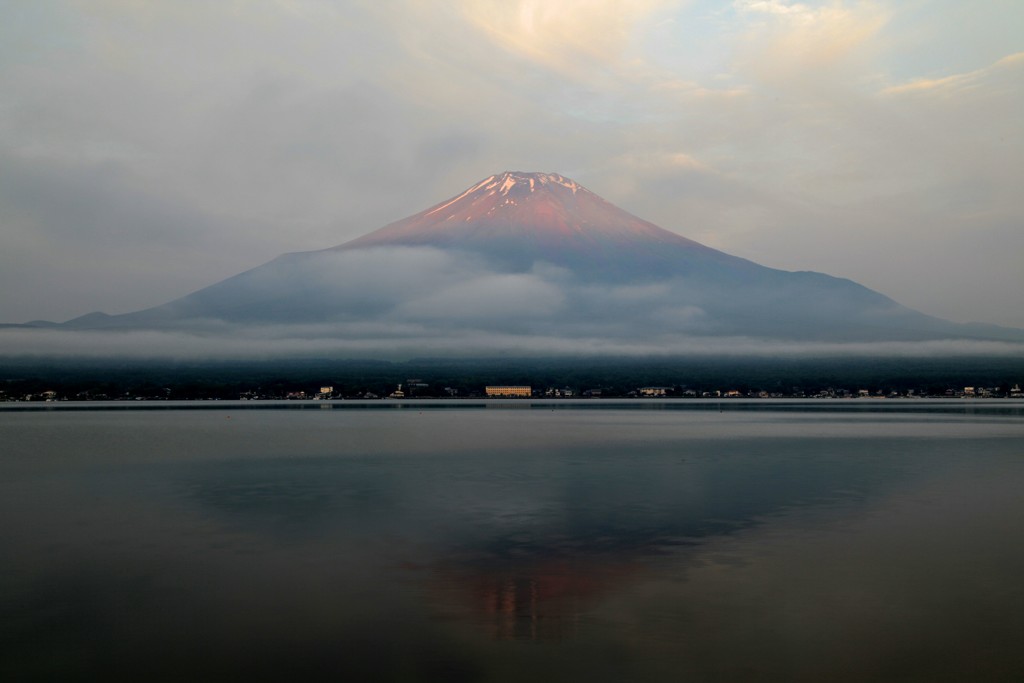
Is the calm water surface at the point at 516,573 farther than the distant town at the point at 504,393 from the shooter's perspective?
No

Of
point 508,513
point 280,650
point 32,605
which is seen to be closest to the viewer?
point 280,650

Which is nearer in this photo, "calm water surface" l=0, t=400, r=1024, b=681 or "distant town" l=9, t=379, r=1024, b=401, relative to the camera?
"calm water surface" l=0, t=400, r=1024, b=681

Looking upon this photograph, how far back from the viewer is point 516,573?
1384 cm

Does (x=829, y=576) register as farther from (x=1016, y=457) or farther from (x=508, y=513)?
(x=1016, y=457)

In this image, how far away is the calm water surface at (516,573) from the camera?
9805 mm

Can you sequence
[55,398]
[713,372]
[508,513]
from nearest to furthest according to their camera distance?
[508,513], [55,398], [713,372]

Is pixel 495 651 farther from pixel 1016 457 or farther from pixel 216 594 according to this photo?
pixel 1016 457

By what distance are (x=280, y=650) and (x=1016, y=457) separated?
103 feet

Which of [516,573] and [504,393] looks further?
[504,393]

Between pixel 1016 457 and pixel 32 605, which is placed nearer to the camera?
pixel 32 605

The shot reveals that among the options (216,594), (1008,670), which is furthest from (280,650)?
(1008,670)

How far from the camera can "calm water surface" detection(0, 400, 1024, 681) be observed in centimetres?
980

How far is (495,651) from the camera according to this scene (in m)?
9.95

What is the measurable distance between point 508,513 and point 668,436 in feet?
97.2
